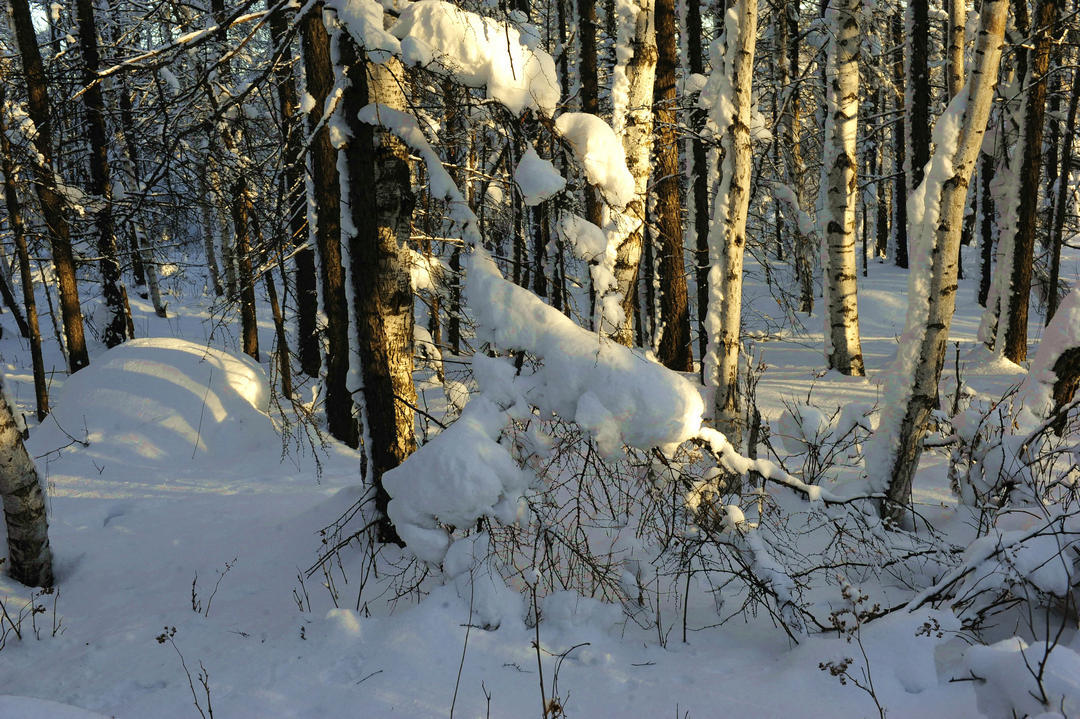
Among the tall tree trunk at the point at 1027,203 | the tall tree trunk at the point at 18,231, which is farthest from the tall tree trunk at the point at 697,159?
the tall tree trunk at the point at 18,231

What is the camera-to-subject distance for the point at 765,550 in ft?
12.9

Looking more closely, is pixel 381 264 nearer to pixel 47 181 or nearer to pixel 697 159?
pixel 697 159

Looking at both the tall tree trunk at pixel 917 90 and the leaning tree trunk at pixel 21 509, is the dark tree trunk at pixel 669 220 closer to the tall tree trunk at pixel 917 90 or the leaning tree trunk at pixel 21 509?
the tall tree trunk at pixel 917 90

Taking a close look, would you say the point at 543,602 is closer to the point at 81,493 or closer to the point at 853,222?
the point at 81,493

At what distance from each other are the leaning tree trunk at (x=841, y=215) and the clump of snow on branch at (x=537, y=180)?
7146 mm

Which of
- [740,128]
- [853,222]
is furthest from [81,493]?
[853,222]

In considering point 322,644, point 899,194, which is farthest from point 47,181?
Result: point 899,194

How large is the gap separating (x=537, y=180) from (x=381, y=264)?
1318 millimetres

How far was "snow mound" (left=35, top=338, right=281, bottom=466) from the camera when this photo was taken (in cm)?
827

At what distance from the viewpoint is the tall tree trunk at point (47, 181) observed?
9328 mm

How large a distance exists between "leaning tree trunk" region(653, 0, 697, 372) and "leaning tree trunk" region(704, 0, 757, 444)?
2.58 meters

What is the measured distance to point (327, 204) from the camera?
6.97 metres

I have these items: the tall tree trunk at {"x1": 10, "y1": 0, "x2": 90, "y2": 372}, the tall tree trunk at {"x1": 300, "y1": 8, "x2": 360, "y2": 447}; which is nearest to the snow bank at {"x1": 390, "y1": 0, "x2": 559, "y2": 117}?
the tall tree trunk at {"x1": 300, "y1": 8, "x2": 360, "y2": 447}

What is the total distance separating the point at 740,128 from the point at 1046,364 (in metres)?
3.15
